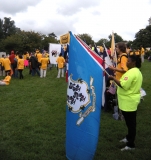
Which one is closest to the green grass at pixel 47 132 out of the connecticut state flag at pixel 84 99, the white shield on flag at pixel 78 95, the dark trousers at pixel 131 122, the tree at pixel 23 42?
the dark trousers at pixel 131 122

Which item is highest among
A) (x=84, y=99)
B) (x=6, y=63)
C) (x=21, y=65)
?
(x=6, y=63)

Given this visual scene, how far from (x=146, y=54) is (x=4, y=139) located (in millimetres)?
30638

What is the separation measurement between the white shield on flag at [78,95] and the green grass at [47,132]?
140 cm

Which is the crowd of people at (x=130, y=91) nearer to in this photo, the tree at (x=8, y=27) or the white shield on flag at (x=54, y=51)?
the white shield on flag at (x=54, y=51)

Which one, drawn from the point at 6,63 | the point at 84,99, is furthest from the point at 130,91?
the point at 6,63

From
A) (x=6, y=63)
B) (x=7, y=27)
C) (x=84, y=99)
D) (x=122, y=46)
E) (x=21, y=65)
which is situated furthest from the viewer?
(x=7, y=27)

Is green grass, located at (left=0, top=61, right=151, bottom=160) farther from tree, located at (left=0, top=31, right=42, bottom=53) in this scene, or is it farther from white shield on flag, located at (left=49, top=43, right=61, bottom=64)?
tree, located at (left=0, top=31, right=42, bottom=53)

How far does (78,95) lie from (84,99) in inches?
5.2

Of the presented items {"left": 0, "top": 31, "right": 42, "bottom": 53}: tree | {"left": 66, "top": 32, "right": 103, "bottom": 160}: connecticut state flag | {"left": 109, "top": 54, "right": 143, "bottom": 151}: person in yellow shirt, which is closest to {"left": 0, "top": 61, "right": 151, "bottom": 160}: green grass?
{"left": 109, "top": 54, "right": 143, "bottom": 151}: person in yellow shirt

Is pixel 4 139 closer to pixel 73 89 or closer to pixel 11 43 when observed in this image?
pixel 73 89

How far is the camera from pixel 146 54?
33.8 metres

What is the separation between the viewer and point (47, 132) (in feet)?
20.5

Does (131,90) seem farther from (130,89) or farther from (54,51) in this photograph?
(54,51)

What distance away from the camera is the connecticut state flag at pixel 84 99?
156 inches
